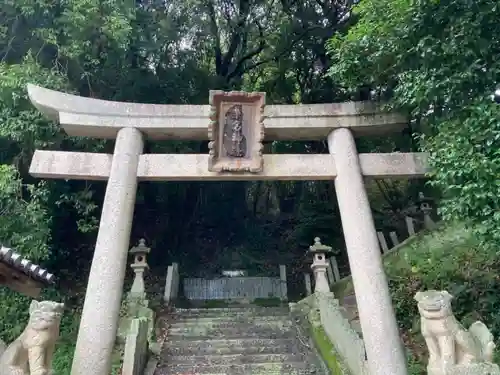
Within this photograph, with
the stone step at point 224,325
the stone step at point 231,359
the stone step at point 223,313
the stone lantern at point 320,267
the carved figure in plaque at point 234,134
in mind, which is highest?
the carved figure in plaque at point 234,134

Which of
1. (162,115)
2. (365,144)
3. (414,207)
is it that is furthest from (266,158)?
(414,207)

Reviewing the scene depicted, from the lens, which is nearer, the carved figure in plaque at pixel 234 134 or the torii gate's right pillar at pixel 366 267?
the torii gate's right pillar at pixel 366 267

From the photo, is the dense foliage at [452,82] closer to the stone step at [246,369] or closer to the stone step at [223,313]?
the stone step at [246,369]

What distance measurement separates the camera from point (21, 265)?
5.58 m

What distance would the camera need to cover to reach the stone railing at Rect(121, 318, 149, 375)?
6512 mm

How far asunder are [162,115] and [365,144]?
7932 millimetres

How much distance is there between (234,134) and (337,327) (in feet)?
11.2

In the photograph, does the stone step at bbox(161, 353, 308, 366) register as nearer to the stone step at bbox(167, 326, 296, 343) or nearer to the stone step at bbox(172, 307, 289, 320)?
the stone step at bbox(167, 326, 296, 343)

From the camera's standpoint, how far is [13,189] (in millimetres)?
8125

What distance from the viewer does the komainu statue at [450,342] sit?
4770mm

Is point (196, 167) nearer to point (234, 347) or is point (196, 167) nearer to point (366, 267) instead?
point (366, 267)

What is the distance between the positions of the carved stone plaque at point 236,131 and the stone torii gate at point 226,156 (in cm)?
2

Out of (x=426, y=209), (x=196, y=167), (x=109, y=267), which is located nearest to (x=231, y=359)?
(x=109, y=267)

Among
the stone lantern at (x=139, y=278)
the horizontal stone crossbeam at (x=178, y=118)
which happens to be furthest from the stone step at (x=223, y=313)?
the horizontal stone crossbeam at (x=178, y=118)
